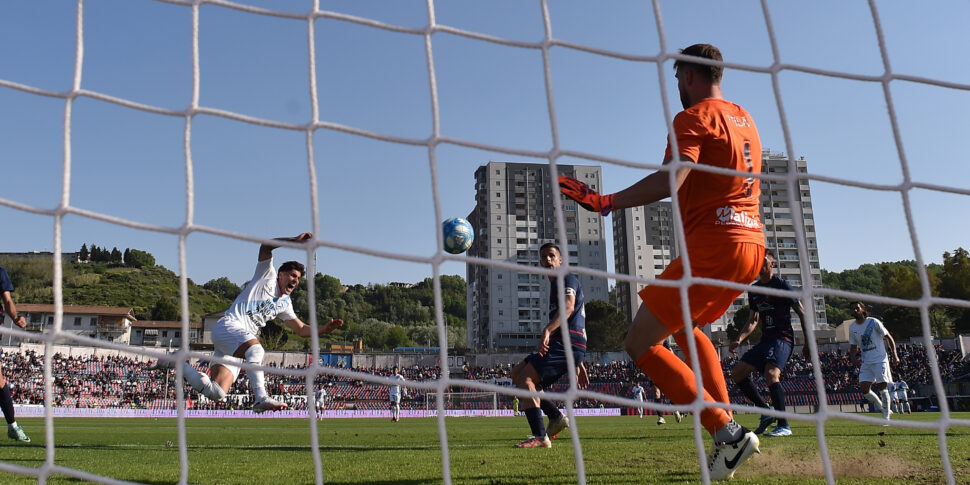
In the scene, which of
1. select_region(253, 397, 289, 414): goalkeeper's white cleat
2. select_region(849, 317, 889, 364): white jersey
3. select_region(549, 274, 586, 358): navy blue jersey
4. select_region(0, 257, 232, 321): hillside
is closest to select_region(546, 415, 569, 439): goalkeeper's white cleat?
select_region(549, 274, 586, 358): navy blue jersey

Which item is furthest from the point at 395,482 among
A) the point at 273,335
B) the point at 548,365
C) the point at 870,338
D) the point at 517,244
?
the point at 517,244

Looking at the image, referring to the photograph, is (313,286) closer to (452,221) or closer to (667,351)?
(667,351)

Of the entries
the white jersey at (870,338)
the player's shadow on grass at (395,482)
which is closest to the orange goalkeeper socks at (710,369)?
the player's shadow on grass at (395,482)

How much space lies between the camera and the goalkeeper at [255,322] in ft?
20.6

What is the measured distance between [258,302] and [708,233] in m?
4.80

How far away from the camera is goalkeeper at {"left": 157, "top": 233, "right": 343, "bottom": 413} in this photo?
628 centimetres

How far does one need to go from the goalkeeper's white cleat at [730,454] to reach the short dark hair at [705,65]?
70.2 inches

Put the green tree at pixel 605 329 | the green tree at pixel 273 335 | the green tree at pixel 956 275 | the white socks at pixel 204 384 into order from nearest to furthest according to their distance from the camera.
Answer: the white socks at pixel 204 384, the green tree at pixel 956 275, the green tree at pixel 273 335, the green tree at pixel 605 329

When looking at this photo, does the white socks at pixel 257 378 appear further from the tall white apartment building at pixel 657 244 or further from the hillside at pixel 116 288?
the hillside at pixel 116 288

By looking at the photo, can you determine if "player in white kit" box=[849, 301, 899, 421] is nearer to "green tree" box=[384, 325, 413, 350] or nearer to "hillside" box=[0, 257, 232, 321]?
"hillside" box=[0, 257, 232, 321]

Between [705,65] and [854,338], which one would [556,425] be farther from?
[854,338]

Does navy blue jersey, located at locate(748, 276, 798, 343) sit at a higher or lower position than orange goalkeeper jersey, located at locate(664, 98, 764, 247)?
lower

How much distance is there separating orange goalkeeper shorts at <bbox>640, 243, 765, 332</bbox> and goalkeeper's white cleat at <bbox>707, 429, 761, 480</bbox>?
627 mm

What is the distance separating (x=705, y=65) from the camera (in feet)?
11.5
